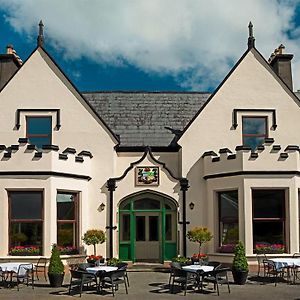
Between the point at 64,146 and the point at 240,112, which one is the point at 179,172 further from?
the point at 64,146

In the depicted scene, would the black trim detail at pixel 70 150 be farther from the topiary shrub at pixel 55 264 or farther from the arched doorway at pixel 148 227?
the topiary shrub at pixel 55 264

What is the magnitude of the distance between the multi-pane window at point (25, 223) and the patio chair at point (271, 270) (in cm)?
786

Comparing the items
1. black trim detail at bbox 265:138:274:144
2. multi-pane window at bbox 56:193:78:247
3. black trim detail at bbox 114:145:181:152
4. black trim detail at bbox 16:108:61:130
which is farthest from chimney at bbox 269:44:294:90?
multi-pane window at bbox 56:193:78:247

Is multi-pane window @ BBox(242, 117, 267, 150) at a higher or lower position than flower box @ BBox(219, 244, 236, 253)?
higher

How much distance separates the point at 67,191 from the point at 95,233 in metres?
1.91

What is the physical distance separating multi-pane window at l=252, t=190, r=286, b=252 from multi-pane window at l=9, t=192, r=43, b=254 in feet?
25.5

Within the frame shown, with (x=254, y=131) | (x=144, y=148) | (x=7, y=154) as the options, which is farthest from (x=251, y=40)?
(x=7, y=154)

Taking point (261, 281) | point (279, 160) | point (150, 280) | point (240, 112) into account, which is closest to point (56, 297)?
point (150, 280)

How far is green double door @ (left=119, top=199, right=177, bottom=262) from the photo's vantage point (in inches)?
812

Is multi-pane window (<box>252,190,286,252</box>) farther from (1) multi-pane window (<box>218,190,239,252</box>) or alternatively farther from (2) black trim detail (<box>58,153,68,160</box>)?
(2) black trim detail (<box>58,153,68,160</box>)

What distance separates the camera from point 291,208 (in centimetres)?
1875

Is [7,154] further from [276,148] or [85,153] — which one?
[276,148]

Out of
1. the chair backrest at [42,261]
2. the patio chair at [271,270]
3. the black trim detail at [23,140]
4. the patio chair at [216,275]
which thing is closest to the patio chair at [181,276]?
the patio chair at [216,275]

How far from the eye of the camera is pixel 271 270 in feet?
58.9
